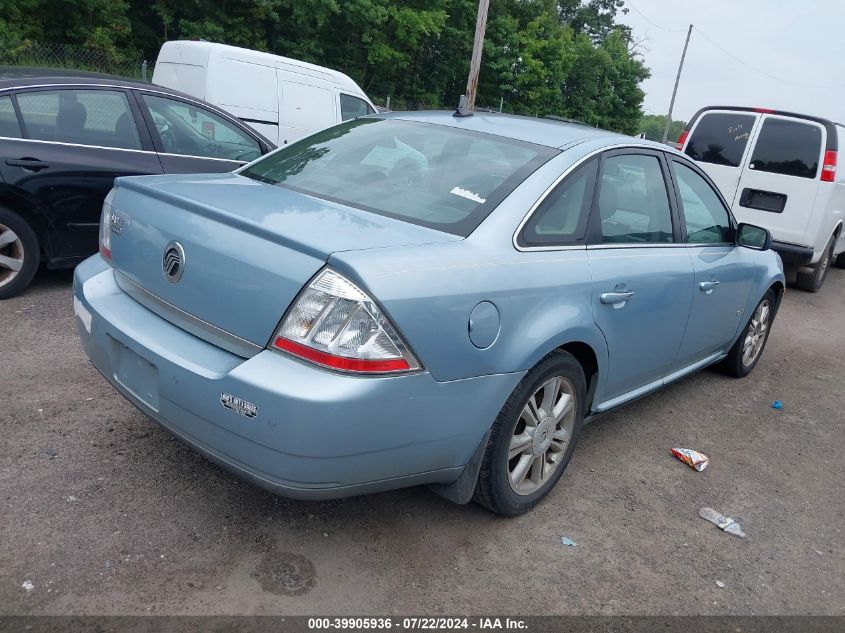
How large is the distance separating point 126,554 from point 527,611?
4.73 feet

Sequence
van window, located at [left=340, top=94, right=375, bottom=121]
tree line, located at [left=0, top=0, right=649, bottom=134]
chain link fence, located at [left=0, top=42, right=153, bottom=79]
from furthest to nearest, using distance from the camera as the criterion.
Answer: tree line, located at [left=0, top=0, right=649, bottom=134], chain link fence, located at [left=0, top=42, right=153, bottom=79], van window, located at [left=340, top=94, right=375, bottom=121]

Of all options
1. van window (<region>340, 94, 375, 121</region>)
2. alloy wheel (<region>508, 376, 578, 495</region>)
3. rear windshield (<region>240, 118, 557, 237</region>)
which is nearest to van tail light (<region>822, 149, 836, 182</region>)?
van window (<region>340, 94, 375, 121</region>)

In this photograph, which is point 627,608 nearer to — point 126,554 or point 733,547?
point 733,547

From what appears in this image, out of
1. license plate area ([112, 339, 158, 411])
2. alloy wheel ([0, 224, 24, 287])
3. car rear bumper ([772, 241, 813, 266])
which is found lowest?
alloy wheel ([0, 224, 24, 287])

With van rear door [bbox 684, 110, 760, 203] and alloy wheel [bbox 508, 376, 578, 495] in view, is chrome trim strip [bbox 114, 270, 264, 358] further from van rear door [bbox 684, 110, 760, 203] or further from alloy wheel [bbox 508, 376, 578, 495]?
van rear door [bbox 684, 110, 760, 203]

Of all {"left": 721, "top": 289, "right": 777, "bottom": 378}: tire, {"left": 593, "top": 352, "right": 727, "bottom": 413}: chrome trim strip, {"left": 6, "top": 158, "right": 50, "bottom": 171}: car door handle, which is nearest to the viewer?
{"left": 593, "top": 352, "right": 727, "bottom": 413}: chrome trim strip

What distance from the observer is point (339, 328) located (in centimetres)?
226

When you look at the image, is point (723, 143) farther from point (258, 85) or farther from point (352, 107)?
point (258, 85)

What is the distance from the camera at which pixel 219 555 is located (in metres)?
2.63

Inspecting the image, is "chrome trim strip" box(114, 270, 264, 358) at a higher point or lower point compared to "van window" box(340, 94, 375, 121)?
lower

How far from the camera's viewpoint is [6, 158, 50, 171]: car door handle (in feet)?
16.0

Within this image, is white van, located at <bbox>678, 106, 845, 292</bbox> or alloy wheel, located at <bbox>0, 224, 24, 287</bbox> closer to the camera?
alloy wheel, located at <bbox>0, 224, 24, 287</bbox>

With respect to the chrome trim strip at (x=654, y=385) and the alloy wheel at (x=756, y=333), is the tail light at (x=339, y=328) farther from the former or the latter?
the alloy wheel at (x=756, y=333)

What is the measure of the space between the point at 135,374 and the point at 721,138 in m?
8.27
